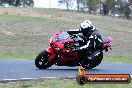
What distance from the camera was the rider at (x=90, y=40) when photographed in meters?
14.3

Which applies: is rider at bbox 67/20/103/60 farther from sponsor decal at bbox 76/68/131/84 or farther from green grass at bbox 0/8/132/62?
green grass at bbox 0/8/132/62

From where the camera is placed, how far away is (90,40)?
47.0 ft

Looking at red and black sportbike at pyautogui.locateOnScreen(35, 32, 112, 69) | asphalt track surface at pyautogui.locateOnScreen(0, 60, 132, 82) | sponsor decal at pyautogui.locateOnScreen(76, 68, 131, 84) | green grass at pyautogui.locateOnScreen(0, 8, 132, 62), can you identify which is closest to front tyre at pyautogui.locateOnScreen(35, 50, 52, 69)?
red and black sportbike at pyautogui.locateOnScreen(35, 32, 112, 69)

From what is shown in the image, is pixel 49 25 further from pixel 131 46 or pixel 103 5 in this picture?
pixel 103 5

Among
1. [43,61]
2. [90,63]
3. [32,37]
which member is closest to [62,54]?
[43,61]

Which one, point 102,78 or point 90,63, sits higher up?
point 102,78

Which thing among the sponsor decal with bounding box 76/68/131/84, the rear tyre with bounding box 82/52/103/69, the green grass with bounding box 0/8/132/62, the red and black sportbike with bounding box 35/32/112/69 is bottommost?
the green grass with bounding box 0/8/132/62

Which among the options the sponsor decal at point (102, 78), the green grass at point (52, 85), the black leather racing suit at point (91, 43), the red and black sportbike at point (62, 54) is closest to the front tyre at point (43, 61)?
the red and black sportbike at point (62, 54)

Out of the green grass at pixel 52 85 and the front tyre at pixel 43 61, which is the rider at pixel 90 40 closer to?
the front tyre at pixel 43 61

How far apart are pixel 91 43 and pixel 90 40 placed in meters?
0.10

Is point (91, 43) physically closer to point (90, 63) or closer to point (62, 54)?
point (90, 63)

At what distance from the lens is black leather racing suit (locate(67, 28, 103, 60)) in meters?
14.3

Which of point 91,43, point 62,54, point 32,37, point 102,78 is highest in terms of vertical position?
point 102,78

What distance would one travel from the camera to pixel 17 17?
2108 inches
